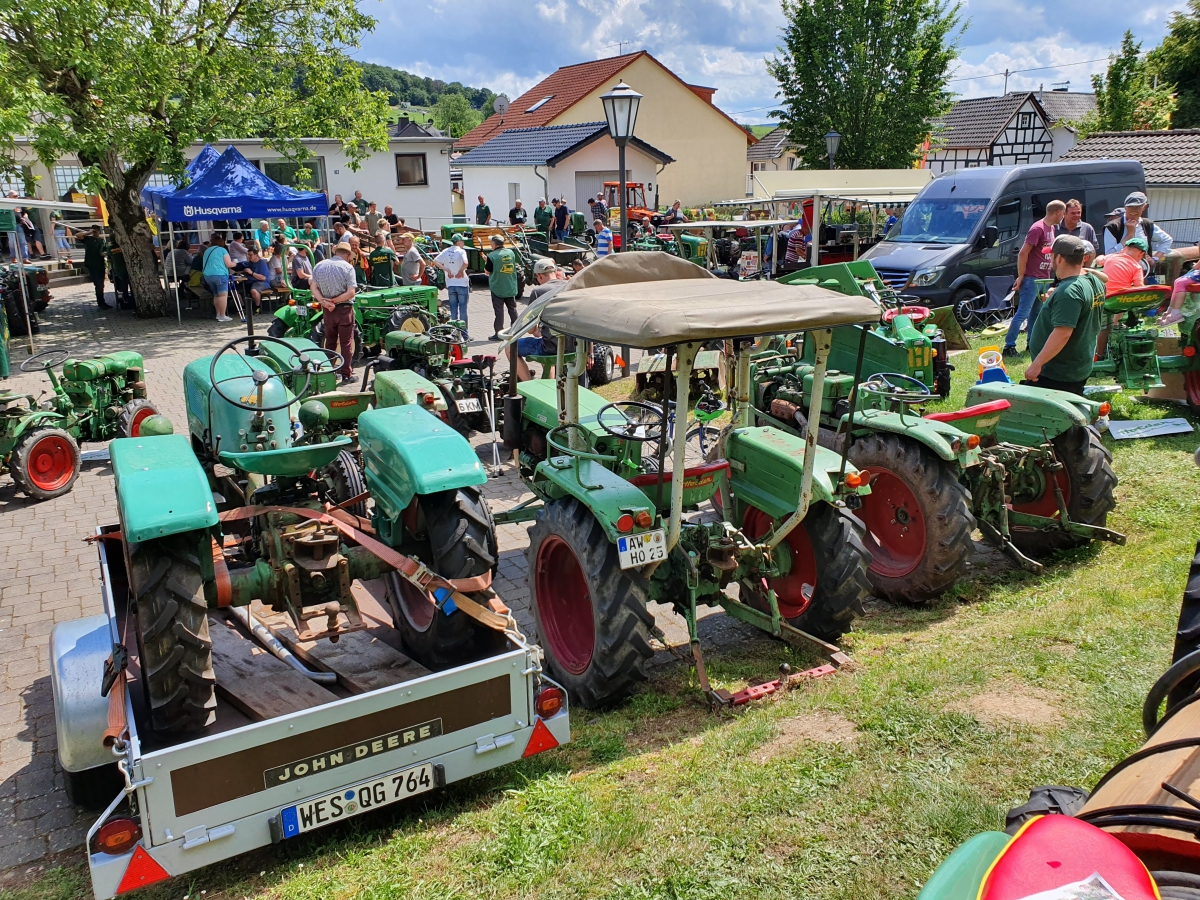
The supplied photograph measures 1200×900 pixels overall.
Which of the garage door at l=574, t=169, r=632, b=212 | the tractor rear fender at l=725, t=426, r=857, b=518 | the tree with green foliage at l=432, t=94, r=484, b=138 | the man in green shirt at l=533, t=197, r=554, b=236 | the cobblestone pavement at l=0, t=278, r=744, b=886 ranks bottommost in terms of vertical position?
the cobblestone pavement at l=0, t=278, r=744, b=886

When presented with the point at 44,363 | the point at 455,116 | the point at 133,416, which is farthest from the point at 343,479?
the point at 455,116

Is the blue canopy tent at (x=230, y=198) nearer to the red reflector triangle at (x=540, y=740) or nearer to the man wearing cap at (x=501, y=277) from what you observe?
the man wearing cap at (x=501, y=277)

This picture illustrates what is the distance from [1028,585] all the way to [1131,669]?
1.59 m

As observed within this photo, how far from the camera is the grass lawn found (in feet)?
10.3

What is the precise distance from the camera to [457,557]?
423cm

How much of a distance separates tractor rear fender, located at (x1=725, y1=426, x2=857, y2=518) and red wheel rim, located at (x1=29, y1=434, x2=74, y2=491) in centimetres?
609

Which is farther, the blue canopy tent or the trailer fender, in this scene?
the blue canopy tent

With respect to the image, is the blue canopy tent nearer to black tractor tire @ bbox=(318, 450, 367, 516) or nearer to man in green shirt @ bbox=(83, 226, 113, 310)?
man in green shirt @ bbox=(83, 226, 113, 310)

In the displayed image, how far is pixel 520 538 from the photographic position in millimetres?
7062

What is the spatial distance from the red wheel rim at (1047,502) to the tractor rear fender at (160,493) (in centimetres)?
482

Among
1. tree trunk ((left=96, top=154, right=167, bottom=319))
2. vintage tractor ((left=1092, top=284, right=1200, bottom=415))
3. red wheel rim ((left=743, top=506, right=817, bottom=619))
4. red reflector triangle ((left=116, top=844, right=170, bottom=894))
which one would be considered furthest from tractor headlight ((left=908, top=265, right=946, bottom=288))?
tree trunk ((left=96, top=154, right=167, bottom=319))

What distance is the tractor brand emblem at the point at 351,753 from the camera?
330 centimetres

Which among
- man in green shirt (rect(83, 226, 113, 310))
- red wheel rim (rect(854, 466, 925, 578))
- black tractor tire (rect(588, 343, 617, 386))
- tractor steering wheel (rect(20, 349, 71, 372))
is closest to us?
red wheel rim (rect(854, 466, 925, 578))

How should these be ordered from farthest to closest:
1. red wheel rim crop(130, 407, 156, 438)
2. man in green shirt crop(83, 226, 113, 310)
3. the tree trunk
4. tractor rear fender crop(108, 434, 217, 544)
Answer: man in green shirt crop(83, 226, 113, 310), the tree trunk, red wheel rim crop(130, 407, 156, 438), tractor rear fender crop(108, 434, 217, 544)
